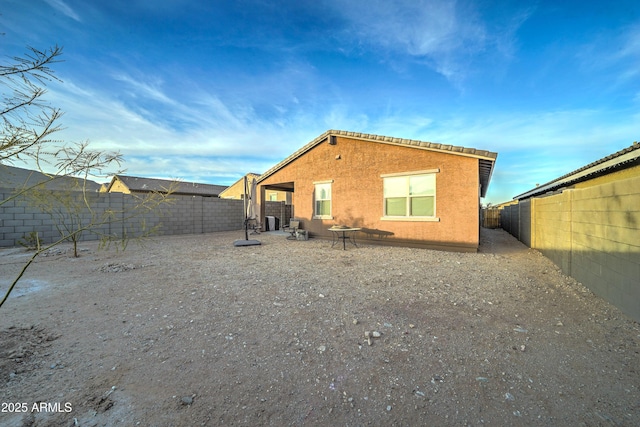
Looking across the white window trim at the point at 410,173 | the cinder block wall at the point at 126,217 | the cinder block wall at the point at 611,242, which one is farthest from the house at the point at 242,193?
the cinder block wall at the point at 611,242

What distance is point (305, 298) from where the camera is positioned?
12.7 feet

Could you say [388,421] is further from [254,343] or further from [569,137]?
[569,137]

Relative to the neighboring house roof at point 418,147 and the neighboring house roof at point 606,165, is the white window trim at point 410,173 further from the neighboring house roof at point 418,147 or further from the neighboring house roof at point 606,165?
the neighboring house roof at point 606,165

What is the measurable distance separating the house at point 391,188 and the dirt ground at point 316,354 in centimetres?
359

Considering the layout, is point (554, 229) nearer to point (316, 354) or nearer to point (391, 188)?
point (391, 188)

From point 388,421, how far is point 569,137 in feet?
62.8

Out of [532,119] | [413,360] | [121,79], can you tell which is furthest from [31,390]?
[532,119]

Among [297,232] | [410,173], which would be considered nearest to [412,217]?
[410,173]

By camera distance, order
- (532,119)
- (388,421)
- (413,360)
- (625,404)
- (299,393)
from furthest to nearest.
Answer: (532,119) < (413,360) < (299,393) < (625,404) < (388,421)

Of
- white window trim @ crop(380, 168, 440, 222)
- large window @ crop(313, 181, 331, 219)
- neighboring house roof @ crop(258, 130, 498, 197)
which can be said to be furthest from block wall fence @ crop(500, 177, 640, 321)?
large window @ crop(313, 181, 331, 219)

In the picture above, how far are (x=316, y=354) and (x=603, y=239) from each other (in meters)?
4.82

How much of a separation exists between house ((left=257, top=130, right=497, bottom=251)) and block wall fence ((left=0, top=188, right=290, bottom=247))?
5.77m

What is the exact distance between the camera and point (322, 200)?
1118 centimetres

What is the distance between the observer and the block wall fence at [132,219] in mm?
8938
